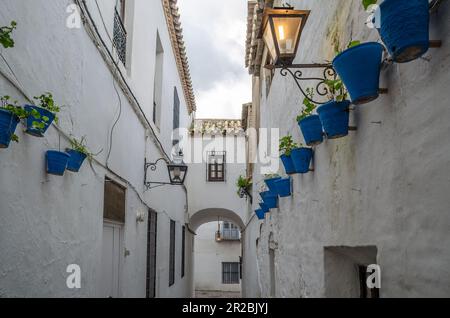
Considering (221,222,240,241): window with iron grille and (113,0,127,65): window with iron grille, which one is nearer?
(113,0,127,65): window with iron grille

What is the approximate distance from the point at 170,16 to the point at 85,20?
6344mm

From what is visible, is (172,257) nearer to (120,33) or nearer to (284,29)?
(120,33)

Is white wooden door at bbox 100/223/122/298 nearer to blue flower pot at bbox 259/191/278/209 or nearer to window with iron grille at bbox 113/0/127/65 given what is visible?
blue flower pot at bbox 259/191/278/209

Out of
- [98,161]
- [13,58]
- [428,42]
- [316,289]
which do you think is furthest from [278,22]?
[98,161]

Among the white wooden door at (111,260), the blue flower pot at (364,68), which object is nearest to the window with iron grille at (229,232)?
the white wooden door at (111,260)

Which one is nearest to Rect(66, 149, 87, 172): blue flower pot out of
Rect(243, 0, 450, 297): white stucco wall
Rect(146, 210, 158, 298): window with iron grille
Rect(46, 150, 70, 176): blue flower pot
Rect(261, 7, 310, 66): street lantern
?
Rect(46, 150, 70, 176): blue flower pot

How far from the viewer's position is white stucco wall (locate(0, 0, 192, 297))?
2.79 meters

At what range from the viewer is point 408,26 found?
1639mm

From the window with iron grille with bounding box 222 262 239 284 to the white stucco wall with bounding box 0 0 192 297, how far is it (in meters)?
16.5

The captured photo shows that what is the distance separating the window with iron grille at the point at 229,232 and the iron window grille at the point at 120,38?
707 inches

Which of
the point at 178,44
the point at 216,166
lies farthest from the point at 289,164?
the point at 216,166

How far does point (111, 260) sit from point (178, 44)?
740 cm

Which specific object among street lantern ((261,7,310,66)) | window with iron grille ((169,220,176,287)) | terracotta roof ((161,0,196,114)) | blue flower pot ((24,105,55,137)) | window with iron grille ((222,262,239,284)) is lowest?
window with iron grille ((222,262,239,284))

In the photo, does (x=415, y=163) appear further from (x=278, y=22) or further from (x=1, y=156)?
(x=1, y=156)
